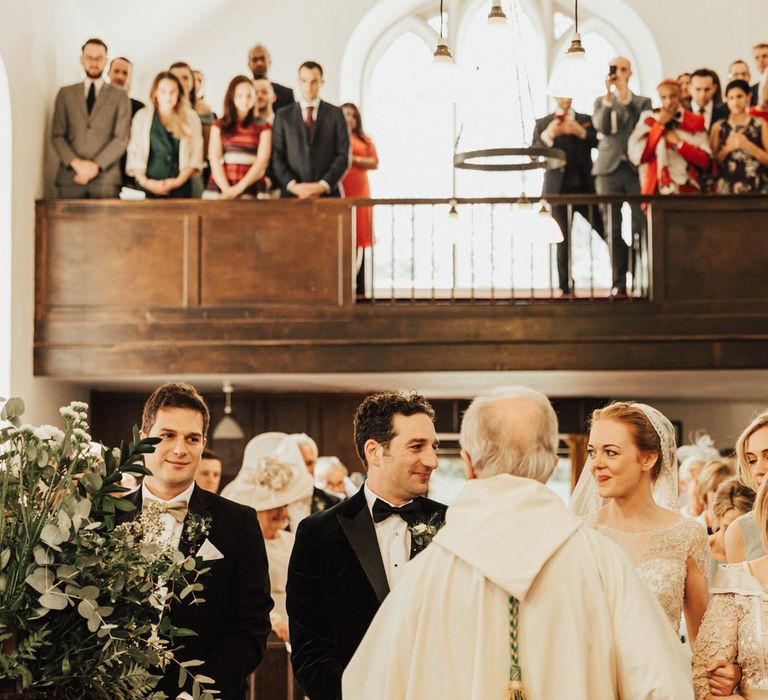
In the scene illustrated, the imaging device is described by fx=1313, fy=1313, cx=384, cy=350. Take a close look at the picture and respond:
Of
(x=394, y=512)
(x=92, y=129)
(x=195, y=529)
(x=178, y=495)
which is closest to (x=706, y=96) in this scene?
(x=92, y=129)

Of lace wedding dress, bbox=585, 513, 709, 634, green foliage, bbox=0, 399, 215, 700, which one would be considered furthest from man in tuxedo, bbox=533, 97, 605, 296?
green foliage, bbox=0, 399, 215, 700

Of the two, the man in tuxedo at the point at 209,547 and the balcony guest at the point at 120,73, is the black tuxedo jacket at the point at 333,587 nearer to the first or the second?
the man in tuxedo at the point at 209,547

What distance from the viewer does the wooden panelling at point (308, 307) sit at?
1070 centimetres

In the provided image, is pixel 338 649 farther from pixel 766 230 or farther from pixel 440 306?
pixel 766 230

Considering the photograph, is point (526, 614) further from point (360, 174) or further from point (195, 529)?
point (360, 174)

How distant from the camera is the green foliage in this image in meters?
2.60

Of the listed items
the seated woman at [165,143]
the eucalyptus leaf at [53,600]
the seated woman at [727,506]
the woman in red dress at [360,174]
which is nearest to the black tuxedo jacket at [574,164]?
the woman in red dress at [360,174]

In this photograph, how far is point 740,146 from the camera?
10625 millimetres

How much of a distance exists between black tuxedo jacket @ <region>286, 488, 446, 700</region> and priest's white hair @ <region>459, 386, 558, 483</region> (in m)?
0.92

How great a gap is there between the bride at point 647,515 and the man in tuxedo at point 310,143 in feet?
22.4

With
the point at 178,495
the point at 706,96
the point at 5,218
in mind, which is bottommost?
the point at 178,495

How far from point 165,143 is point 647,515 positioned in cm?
754

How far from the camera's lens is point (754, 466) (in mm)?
4480

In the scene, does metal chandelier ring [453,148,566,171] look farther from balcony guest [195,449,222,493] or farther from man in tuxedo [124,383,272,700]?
man in tuxedo [124,383,272,700]
